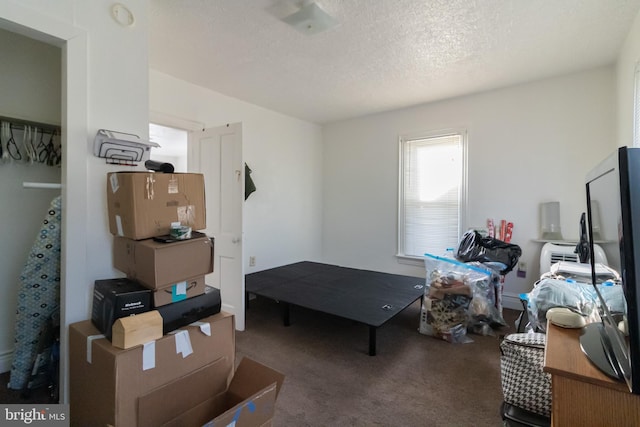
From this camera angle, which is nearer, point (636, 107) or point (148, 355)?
point (148, 355)

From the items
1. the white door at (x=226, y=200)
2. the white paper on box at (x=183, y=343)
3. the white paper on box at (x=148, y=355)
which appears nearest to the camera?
the white paper on box at (x=148, y=355)

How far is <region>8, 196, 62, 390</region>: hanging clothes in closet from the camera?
1.76 m

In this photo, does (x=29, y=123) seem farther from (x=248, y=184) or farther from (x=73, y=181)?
(x=248, y=184)

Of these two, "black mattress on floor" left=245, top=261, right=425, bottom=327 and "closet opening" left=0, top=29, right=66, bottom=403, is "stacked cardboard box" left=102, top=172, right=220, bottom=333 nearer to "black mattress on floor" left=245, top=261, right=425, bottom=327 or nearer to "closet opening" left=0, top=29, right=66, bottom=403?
"closet opening" left=0, top=29, right=66, bottom=403

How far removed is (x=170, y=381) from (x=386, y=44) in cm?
260

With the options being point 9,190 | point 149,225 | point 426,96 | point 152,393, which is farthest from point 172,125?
point 426,96

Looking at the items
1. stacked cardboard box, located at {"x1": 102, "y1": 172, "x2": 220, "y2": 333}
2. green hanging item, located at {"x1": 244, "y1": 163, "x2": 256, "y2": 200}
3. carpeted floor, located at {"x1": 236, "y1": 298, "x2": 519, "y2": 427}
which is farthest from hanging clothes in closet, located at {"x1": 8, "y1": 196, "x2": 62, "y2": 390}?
green hanging item, located at {"x1": 244, "y1": 163, "x2": 256, "y2": 200}

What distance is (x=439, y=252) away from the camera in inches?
153

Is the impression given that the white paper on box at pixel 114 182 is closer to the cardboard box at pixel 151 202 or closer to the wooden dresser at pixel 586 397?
the cardboard box at pixel 151 202

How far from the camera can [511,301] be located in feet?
11.0

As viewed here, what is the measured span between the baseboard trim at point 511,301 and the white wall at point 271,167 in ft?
8.61

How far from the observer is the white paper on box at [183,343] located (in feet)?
4.63

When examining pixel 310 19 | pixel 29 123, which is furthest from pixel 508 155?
pixel 29 123

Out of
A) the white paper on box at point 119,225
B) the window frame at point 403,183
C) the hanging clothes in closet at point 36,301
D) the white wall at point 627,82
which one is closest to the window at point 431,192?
the window frame at point 403,183
